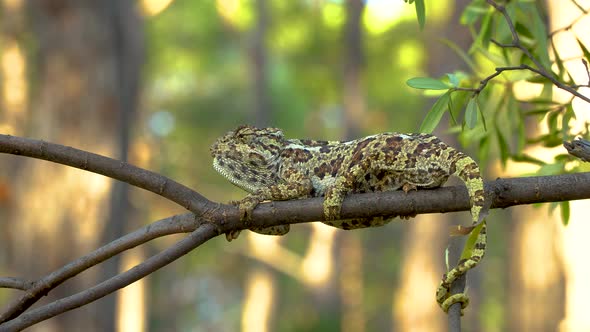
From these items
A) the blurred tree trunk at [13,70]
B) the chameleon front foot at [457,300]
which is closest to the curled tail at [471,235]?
the chameleon front foot at [457,300]

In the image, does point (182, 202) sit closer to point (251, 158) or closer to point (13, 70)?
point (251, 158)

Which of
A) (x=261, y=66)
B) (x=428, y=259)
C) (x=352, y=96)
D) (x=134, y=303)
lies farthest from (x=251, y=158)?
(x=261, y=66)

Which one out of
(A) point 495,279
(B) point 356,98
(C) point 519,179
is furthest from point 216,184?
(C) point 519,179

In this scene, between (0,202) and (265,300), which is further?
(265,300)

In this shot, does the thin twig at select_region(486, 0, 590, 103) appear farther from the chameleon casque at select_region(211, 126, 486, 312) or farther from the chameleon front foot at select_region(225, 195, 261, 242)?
the chameleon front foot at select_region(225, 195, 261, 242)

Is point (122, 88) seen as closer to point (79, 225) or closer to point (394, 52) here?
point (79, 225)

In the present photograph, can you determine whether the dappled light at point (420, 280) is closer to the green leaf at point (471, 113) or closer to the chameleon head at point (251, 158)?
the chameleon head at point (251, 158)
